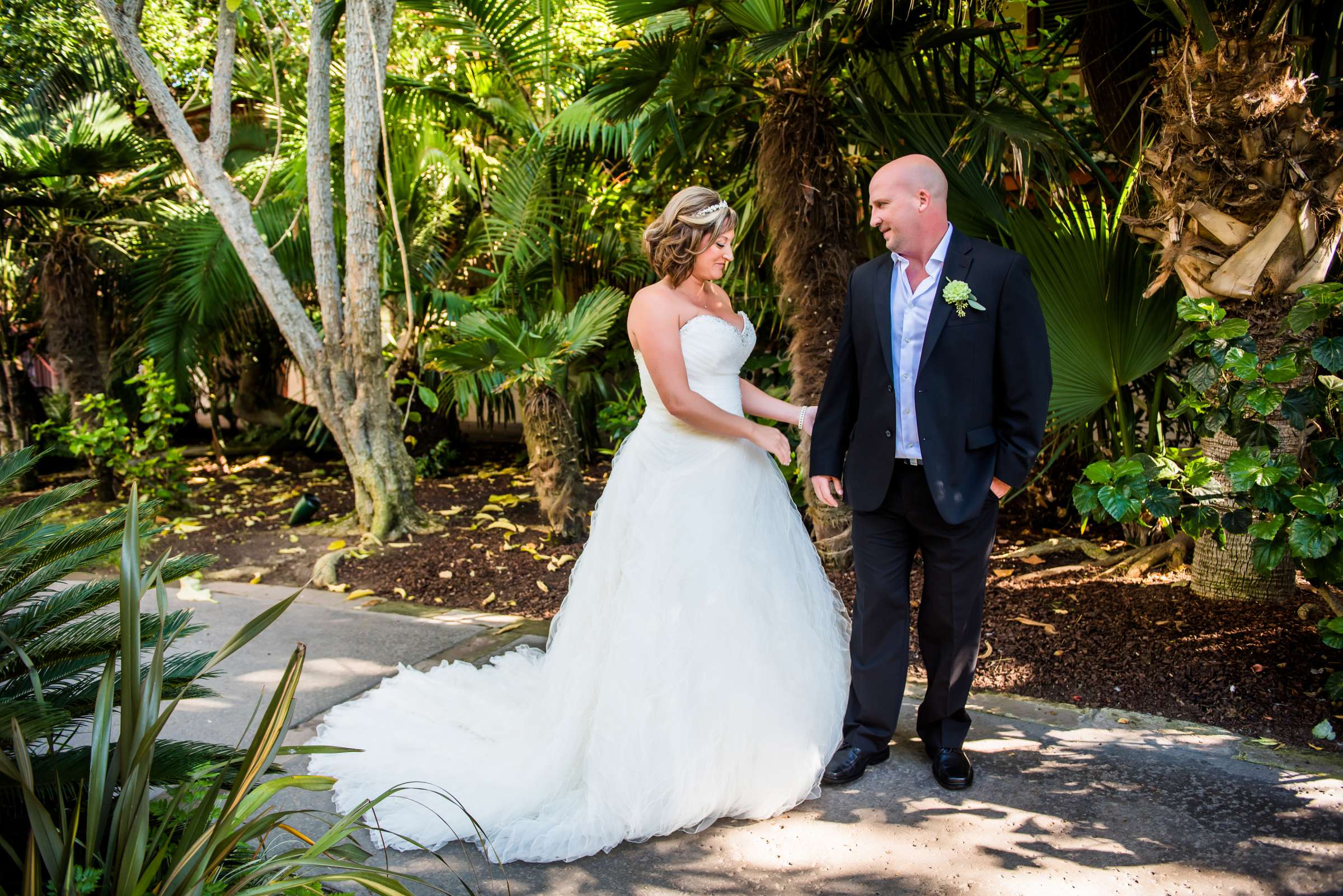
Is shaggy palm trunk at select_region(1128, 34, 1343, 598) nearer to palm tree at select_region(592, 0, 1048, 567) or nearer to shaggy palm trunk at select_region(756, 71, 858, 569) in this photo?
palm tree at select_region(592, 0, 1048, 567)

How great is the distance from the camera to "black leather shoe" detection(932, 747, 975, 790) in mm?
3078

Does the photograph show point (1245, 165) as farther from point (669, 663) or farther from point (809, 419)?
point (669, 663)

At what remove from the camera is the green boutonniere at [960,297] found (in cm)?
287

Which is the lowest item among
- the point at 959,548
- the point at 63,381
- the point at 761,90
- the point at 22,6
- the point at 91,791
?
the point at 91,791

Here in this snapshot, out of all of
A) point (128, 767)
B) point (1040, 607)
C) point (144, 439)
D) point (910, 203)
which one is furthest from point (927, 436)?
point (144, 439)

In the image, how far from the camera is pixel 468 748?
11.1ft

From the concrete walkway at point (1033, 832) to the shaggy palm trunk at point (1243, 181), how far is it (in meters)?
1.65

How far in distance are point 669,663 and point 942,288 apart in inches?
57.5

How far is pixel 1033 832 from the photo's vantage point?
9.23 feet

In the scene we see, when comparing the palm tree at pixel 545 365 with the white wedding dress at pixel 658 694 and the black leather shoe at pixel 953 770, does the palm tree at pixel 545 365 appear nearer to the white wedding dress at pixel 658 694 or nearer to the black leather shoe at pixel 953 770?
the white wedding dress at pixel 658 694

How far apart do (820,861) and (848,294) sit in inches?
68.8

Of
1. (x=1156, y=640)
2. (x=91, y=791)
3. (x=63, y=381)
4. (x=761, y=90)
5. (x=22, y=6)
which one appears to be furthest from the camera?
(x=63, y=381)

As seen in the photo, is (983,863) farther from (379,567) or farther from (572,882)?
(379,567)

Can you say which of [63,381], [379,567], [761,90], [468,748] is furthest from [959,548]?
[63,381]
